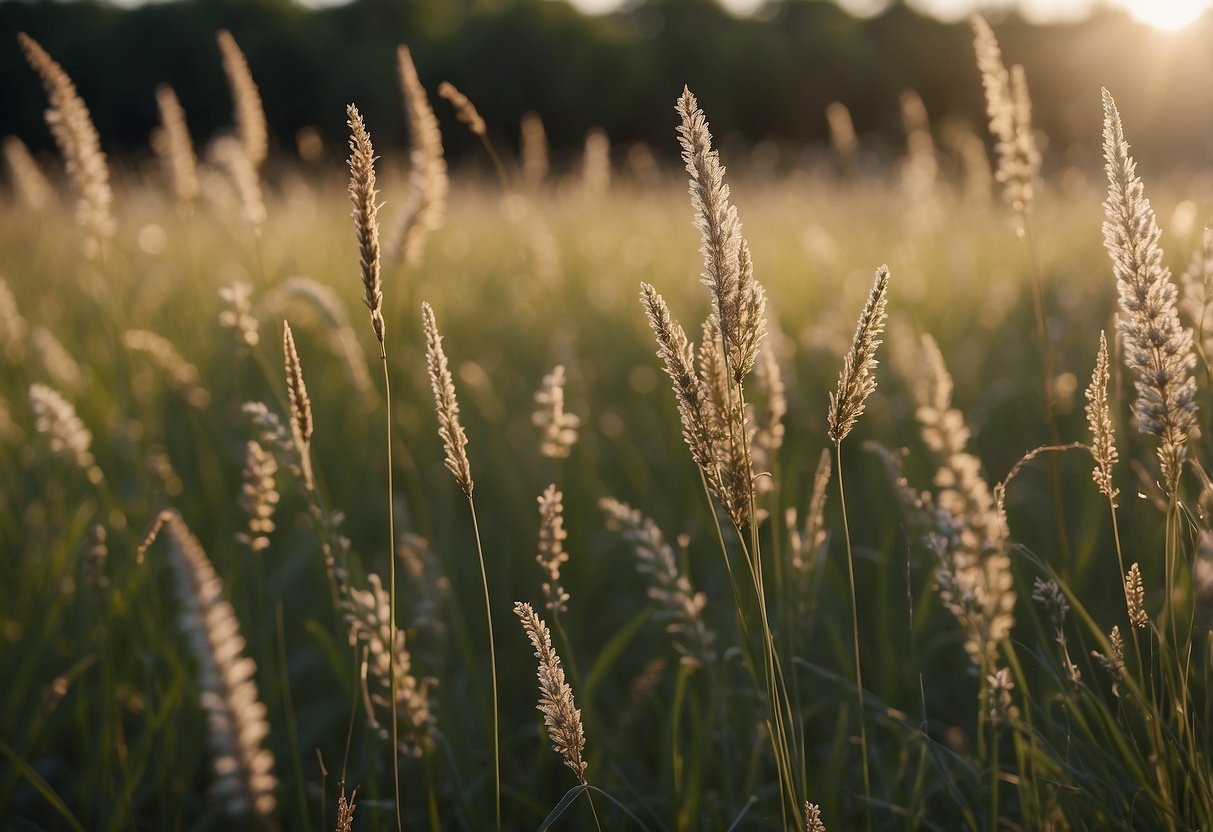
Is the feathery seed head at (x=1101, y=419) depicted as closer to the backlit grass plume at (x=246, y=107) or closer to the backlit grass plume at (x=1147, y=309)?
the backlit grass plume at (x=1147, y=309)

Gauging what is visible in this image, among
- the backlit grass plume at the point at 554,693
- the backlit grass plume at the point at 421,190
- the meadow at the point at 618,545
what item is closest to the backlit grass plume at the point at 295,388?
the meadow at the point at 618,545

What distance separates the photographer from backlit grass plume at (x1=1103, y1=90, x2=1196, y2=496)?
2.91 ft

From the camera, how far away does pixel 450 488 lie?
2.65m

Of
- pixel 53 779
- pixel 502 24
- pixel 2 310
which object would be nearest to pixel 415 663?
pixel 53 779

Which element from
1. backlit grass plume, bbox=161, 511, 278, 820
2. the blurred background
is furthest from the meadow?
the blurred background

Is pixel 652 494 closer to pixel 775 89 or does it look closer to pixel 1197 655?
pixel 1197 655

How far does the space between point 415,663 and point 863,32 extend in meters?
23.9

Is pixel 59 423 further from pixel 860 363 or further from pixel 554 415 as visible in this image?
pixel 860 363

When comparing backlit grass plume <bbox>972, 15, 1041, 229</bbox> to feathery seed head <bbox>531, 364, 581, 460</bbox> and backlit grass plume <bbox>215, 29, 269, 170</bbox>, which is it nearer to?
feathery seed head <bbox>531, 364, 581, 460</bbox>

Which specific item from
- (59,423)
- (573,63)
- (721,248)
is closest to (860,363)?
(721,248)

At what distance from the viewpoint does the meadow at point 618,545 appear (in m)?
0.91

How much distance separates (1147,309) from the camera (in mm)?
896

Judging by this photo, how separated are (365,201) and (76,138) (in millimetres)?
1097

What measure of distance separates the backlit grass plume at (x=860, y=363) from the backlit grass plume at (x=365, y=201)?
45 cm
